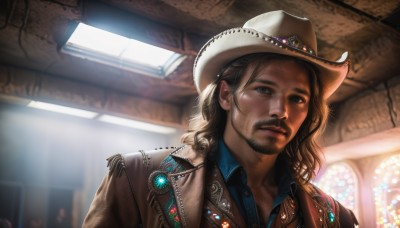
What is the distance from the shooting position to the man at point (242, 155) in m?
1.83

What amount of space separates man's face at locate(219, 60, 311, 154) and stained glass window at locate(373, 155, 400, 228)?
1978 millimetres

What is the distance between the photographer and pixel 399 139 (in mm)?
3428

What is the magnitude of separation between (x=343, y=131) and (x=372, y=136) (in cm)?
34

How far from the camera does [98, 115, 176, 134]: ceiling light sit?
443cm

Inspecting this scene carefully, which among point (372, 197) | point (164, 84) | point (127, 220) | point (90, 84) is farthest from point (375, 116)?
point (90, 84)

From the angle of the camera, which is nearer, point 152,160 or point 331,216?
point 152,160

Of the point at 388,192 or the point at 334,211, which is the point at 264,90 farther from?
the point at 388,192

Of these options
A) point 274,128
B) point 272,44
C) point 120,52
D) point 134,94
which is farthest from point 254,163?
point 134,94

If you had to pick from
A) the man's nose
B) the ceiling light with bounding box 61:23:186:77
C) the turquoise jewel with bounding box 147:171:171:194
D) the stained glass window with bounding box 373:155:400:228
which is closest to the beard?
the man's nose

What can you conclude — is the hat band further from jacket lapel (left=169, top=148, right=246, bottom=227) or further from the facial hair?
jacket lapel (left=169, top=148, right=246, bottom=227)

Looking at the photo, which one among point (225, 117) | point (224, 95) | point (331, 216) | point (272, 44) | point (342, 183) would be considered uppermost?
point (272, 44)

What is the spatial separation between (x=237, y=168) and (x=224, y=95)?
20.2 inches

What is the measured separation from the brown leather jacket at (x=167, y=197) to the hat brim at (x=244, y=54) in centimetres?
60

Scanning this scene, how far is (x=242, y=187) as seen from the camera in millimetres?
2004
